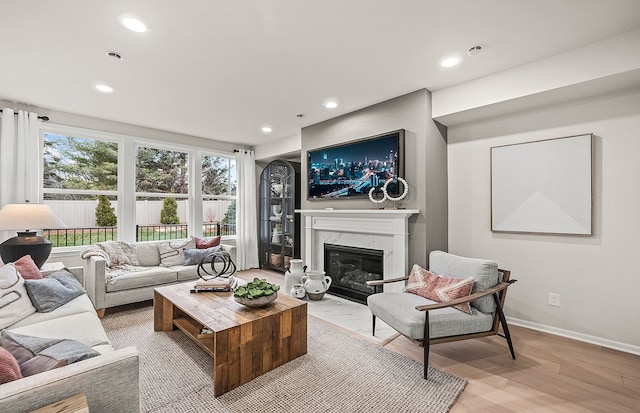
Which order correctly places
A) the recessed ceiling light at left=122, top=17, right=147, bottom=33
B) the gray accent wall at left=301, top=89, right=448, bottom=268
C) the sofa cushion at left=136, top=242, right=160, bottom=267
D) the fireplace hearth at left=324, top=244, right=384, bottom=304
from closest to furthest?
1. the recessed ceiling light at left=122, top=17, right=147, bottom=33
2. the gray accent wall at left=301, top=89, right=448, bottom=268
3. the fireplace hearth at left=324, top=244, right=384, bottom=304
4. the sofa cushion at left=136, top=242, right=160, bottom=267

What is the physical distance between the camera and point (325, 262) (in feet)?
13.9

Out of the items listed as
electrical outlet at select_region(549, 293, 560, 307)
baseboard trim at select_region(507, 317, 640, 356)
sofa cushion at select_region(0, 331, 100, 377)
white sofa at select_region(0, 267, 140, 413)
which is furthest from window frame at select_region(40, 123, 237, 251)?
electrical outlet at select_region(549, 293, 560, 307)

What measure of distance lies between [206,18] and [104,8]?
25.2 inches

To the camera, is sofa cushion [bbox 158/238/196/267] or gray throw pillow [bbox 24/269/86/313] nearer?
gray throw pillow [bbox 24/269/86/313]

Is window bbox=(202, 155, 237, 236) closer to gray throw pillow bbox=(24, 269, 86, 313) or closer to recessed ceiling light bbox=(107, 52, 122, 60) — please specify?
gray throw pillow bbox=(24, 269, 86, 313)

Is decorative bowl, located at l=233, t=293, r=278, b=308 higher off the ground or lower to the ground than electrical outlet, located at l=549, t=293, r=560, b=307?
higher

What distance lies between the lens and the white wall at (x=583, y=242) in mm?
2496

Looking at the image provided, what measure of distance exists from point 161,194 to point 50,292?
9.07ft

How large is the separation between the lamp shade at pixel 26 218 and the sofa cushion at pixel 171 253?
4.09 feet

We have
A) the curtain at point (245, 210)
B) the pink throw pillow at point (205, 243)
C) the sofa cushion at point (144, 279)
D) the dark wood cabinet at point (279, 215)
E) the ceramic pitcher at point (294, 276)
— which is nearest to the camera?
the sofa cushion at point (144, 279)

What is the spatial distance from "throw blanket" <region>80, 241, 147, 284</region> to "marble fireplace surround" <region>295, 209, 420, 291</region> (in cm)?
233

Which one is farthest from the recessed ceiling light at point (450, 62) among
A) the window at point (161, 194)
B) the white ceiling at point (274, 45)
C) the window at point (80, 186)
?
the window at point (80, 186)

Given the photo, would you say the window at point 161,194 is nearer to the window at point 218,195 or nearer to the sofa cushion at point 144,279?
the window at point 218,195

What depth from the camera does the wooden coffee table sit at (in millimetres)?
1937
